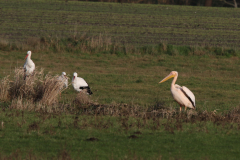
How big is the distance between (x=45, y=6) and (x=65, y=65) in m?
20.7

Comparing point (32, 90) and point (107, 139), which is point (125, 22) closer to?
point (32, 90)

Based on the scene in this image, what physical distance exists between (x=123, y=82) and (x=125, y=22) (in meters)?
19.7

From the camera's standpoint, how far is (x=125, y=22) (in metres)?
36.0

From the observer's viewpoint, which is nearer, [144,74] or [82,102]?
[82,102]

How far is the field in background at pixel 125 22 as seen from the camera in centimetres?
3059

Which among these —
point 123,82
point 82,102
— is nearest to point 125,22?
point 123,82

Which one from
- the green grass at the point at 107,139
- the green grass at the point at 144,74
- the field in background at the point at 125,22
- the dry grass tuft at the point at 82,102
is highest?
the field in background at the point at 125,22

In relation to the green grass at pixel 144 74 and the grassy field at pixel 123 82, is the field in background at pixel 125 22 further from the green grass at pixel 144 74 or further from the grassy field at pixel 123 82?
the green grass at pixel 144 74

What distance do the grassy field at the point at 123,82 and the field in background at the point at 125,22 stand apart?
0.25 feet

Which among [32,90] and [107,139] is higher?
[32,90]

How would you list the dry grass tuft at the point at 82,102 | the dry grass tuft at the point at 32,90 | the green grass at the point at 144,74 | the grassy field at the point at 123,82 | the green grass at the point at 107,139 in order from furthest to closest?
the green grass at the point at 144,74 → the dry grass tuft at the point at 32,90 → the dry grass tuft at the point at 82,102 → the grassy field at the point at 123,82 → the green grass at the point at 107,139

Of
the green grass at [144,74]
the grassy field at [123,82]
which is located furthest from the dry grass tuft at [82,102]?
the green grass at [144,74]

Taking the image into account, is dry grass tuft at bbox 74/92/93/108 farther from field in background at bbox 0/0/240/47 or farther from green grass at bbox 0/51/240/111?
field in background at bbox 0/0/240/47

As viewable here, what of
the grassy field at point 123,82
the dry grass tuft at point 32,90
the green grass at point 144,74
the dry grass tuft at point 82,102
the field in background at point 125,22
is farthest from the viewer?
A: the field in background at point 125,22
